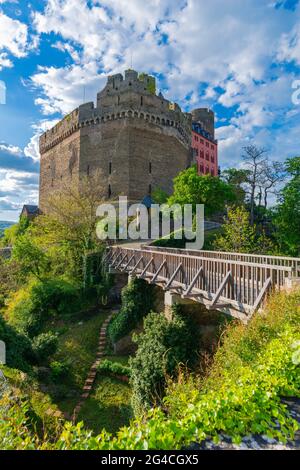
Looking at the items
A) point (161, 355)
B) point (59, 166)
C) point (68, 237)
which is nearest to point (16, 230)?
point (59, 166)

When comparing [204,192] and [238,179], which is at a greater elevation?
[238,179]

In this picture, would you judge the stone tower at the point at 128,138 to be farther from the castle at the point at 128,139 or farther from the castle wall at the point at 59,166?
the castle wall at the point at 59,166

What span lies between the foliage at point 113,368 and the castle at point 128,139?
23623 mm

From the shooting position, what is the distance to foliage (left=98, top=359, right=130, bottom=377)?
467 inches

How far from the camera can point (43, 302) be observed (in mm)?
17891

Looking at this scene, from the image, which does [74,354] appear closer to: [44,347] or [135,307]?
[44,347]

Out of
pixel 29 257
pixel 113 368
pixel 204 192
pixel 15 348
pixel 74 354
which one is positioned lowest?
pixel 74 354

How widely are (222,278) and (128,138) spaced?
98.8 ft

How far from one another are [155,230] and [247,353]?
73.3 feet

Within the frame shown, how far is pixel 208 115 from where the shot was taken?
183 ft

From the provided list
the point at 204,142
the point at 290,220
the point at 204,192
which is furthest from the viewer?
the point at 204,142

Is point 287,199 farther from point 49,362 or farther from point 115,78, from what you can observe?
point 115,78

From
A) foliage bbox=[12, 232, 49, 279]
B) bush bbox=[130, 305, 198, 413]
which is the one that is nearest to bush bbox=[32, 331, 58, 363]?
bush bbox=[130, 305, 198, 413]
